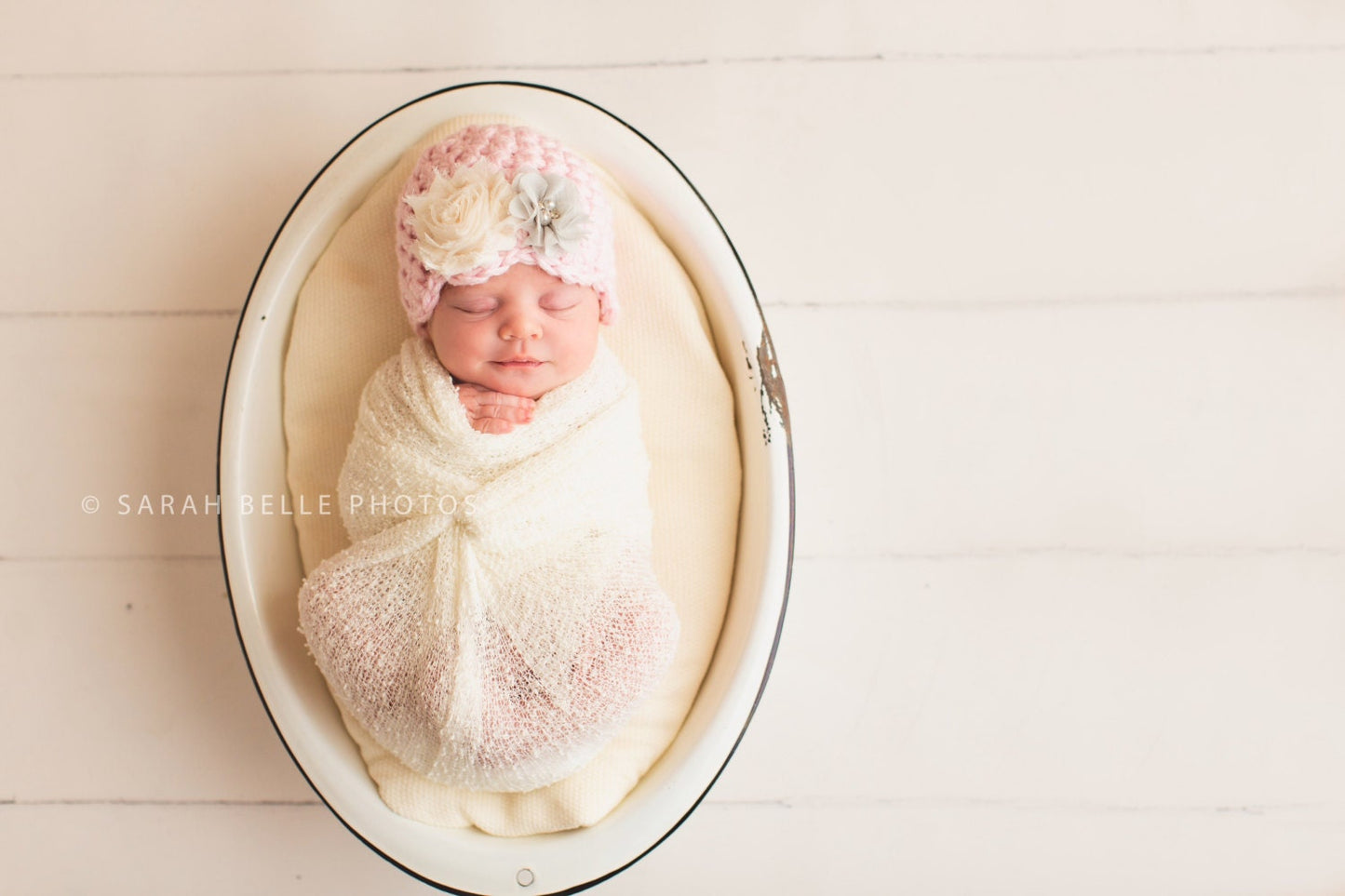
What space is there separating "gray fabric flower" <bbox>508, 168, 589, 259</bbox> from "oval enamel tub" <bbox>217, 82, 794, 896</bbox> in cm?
19

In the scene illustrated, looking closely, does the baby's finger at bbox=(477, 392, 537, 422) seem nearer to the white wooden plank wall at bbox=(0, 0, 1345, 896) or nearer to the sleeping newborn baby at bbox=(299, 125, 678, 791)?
the sleeping newborn baby at bbox=(299, 125, 678, 791)

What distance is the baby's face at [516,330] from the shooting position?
2.83 feet

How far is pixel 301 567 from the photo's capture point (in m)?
1.04

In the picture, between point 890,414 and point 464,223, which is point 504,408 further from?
point 890,414

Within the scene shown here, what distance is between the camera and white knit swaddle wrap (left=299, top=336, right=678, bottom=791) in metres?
0.85

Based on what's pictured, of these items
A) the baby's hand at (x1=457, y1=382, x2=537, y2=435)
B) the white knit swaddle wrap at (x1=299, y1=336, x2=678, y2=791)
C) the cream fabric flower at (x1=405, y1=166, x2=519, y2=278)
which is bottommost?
the white knit swaddle wrap at (x1=299, y1=336, x2=678, y2=791)

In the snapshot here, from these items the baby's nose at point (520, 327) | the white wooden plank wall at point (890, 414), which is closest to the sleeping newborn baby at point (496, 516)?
the baby's nose at point (520, 327)

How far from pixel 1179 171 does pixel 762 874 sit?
41.3 inches

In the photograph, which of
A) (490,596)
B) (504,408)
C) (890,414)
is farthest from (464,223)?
(890,414)

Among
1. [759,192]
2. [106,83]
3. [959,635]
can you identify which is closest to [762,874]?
[959,635]

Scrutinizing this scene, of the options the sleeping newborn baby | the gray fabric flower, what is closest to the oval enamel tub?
the sleeping newborn baby

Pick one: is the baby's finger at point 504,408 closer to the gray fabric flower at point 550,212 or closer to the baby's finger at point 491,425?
the baby's finger at point 491,425

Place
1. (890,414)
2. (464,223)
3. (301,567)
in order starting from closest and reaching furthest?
1. (464,223)
2. (301,567)
3. (890,414)

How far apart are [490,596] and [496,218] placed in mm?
354
